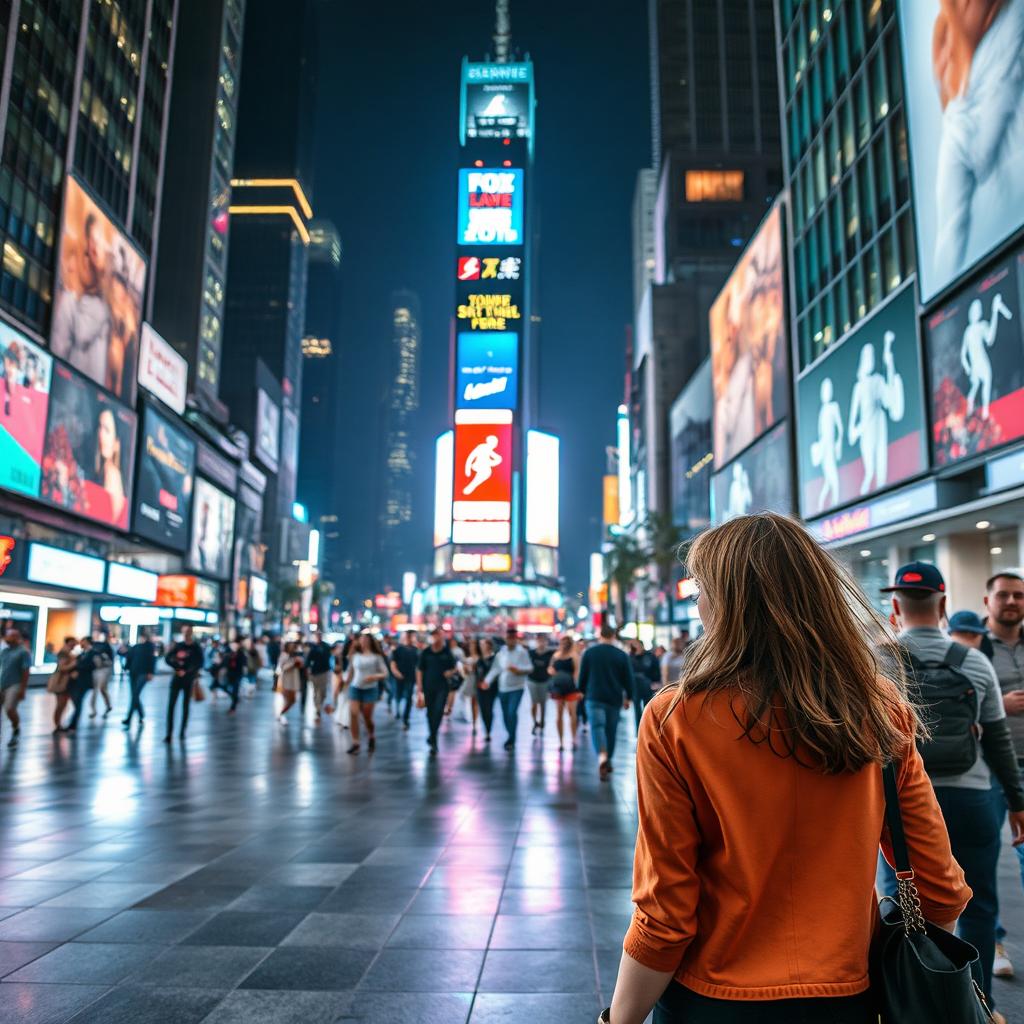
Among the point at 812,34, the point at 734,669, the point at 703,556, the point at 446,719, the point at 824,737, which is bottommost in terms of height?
the point at 446,719

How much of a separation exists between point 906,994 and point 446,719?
2070 cm

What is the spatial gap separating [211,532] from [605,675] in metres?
67.3

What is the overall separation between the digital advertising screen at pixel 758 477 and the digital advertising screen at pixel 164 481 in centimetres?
3538

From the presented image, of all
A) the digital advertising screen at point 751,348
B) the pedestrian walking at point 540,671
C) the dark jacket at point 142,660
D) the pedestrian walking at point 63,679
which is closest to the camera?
the pedestrian walking at point 63,679

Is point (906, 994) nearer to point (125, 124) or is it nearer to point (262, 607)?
point (125, 124)

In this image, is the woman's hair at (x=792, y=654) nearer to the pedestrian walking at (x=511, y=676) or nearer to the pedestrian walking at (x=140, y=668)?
the pedestrian walking at (x=511, y=676)

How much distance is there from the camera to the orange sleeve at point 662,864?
1.63 meters

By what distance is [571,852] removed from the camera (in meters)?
7.11

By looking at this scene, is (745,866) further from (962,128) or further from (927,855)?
(962,128)

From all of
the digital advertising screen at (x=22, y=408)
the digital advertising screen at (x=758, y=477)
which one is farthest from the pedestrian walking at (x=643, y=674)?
the digital advertising screen at (x=22, y=408)

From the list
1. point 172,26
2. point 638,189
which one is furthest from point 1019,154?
point 638,189

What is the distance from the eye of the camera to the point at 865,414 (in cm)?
3041

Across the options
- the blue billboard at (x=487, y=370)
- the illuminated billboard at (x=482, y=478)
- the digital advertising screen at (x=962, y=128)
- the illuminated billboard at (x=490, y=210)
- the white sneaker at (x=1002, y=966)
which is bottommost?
the white sneaker at (x=1002, y=966)

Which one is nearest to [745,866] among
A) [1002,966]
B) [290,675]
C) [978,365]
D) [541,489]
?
[1002,966]
